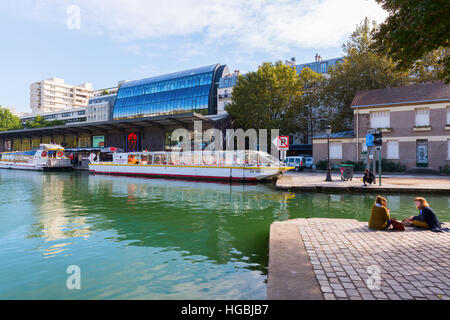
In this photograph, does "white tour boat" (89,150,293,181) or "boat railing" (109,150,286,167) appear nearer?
"white tour boat" (89,150,293,181)

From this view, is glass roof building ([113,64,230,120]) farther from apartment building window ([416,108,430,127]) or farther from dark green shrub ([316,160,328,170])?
apartment building window ([416,108,430,127])

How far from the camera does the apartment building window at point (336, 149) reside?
101ft

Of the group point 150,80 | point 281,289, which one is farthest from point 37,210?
point 150,80

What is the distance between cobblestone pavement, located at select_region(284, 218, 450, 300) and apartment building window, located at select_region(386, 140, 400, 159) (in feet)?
77.4

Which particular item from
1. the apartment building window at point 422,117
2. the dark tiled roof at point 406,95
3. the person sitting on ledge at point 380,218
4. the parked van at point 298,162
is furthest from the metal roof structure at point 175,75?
the person sitting on ledge at point 380,218

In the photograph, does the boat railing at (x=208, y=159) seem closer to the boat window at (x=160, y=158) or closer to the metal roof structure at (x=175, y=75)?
the boat window at (x=160, y=158)

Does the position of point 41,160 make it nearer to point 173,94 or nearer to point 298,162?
point 173,94

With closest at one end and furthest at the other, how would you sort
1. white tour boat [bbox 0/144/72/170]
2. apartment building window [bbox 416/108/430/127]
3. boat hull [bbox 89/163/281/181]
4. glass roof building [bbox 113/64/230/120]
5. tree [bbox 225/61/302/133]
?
boat hull [bbox 89/163/281/181] < apartment building window [bbox 416/108/430/127] < tree [bbox 225/61/302/133] < white tour boat [bbox 0/144/72/170] < glass roof building [bbox 113/64/230/120]

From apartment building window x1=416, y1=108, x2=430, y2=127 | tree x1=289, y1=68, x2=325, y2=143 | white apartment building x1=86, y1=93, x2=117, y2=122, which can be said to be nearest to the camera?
apartment building window x1=416, y1=108, x2=430, y2=127

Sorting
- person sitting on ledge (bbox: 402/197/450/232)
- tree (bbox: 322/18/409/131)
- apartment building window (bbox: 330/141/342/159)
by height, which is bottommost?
person sitting on ledge (bbox: 402/197/450/232)

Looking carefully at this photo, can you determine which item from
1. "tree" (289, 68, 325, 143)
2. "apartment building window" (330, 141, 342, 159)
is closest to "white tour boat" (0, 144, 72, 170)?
"tree" (289, 68, 325, 143)

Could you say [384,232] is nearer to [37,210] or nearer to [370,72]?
[37,210]

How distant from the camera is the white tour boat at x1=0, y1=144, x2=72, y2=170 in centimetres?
4375

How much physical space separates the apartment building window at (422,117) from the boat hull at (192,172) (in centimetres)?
1449
